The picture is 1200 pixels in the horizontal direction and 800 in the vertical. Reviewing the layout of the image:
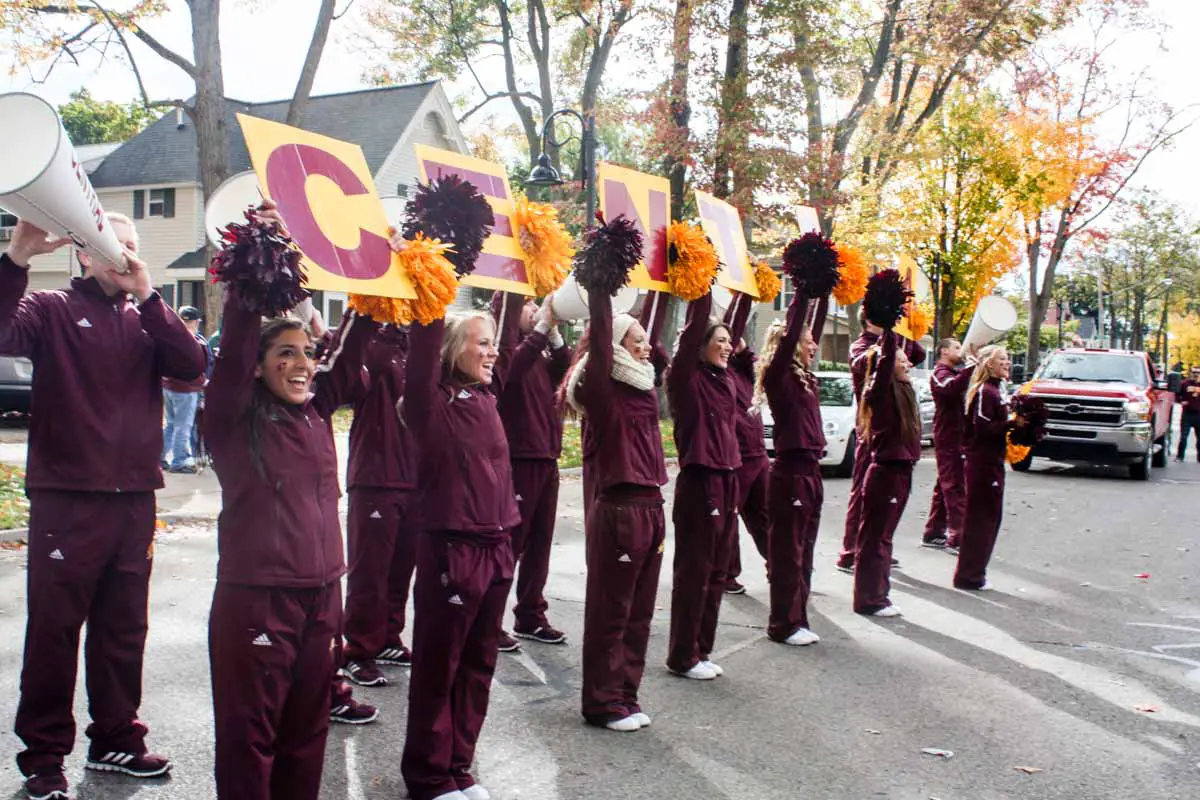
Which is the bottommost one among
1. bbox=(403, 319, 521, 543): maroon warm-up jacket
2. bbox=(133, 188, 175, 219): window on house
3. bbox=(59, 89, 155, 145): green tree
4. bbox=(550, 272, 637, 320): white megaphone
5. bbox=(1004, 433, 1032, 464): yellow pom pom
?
bbox=(1004, 433, 1032, 464): yellow pom pom

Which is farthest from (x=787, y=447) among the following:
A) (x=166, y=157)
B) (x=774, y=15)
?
(x=166, y=157)

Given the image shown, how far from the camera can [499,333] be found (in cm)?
621

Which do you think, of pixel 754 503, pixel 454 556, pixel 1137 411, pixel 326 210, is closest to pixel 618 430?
pixel 454 556

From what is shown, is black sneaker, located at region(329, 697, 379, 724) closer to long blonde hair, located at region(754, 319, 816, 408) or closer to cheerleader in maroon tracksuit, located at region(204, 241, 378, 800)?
cheerleader in maroon tracksuit, located at region(204, 241, 378, 800)

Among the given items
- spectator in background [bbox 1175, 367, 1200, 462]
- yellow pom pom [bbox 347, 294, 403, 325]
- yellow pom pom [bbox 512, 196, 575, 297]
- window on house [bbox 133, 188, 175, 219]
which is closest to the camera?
yellow pom pom [bbox 347, 294, 403, 325]

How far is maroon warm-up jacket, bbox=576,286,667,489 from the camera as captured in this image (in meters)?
5.34

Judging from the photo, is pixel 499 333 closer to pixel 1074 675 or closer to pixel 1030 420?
pixel 1074 675

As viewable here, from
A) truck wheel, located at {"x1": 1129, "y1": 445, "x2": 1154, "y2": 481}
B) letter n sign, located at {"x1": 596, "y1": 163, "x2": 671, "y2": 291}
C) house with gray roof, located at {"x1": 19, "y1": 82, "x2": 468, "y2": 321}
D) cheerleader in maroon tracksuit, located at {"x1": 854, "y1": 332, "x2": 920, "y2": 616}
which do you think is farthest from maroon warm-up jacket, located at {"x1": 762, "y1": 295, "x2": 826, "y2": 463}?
house with gray roof, located at {"x1": 19, "y1": 82, "x2": 468, "y2": 321}

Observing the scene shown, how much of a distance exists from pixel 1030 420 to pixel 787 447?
9.88 ft

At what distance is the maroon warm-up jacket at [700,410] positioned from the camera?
6000 millimetres

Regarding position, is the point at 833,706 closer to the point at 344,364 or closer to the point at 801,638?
the point at 801,638

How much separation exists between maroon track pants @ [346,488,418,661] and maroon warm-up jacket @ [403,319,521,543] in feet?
5.05

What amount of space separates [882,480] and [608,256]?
3.86 meters

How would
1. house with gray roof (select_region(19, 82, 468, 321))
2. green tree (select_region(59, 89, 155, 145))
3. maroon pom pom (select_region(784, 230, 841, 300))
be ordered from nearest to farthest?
maroon pom pom (select_region(784, 230, 841, 300)) → house with gray roof (select_region(19, 82, 468, 321)) → green tree (select_region(59, 89, 155, 145))
